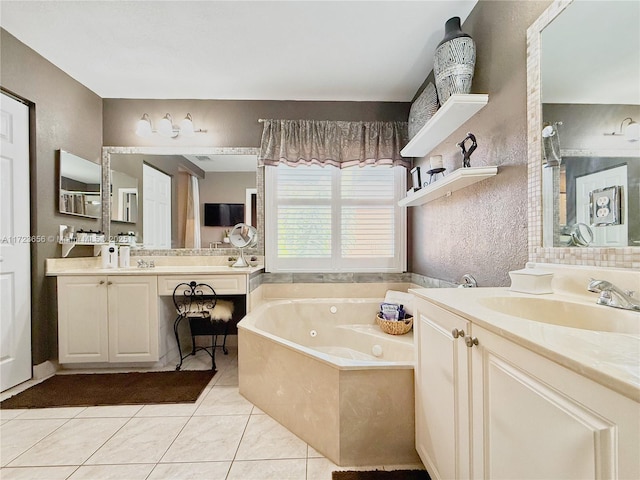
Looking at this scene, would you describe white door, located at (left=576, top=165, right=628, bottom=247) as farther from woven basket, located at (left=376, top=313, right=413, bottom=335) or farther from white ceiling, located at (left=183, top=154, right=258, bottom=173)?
white ceiling, located at (left=183, top=154, right=258, bottom=173)

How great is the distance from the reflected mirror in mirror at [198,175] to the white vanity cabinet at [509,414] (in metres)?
2.25

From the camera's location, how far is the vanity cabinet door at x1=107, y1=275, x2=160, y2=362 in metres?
2.27

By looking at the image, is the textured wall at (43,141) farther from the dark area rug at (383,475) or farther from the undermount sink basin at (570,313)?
the undermount sink basin at (570,313)

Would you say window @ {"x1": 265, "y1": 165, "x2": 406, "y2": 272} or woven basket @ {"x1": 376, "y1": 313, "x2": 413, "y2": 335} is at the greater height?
window @ {"x1": 265, "y1": 165, "x2": 406, "y2": 272}

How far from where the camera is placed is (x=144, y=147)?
287cm

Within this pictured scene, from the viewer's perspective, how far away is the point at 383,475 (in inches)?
50.8

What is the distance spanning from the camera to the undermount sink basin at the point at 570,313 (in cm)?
83

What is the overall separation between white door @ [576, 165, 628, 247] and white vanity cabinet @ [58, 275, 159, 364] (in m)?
2.66

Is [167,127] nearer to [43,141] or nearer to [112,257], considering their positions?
[43,141]

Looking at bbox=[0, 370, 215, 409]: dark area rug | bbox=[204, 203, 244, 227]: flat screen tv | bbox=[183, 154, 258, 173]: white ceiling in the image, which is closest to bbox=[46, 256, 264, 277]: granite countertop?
bbox=[204, 203, 244, 227]: flat screen tv

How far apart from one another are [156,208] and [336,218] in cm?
181

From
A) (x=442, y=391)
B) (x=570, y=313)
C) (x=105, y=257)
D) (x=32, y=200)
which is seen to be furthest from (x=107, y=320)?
(x=570, y=313)

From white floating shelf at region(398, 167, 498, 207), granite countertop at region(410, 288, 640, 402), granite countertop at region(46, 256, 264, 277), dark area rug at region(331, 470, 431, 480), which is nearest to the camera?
granite countertop at region(410, 288, 640, 402)

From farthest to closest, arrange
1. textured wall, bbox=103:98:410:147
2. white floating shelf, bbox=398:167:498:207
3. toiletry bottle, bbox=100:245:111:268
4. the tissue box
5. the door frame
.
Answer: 1. textured wall, bbox=103:98:410:147
2. toiletry bottle, bbox=100:245:111:268
3. the door frame
4. white floating shelf, bbox=398:167:498:207
5. the tissue box
